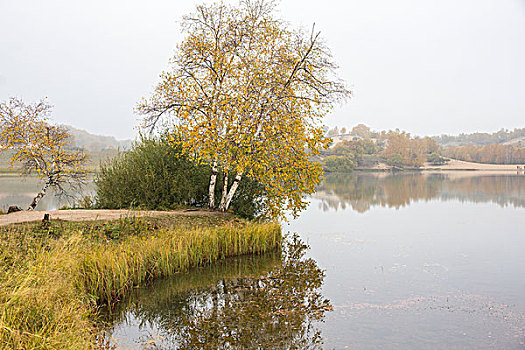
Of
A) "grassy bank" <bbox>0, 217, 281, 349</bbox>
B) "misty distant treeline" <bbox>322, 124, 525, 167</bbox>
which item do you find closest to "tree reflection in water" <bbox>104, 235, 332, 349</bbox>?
"grassy bank" <bbox>0, 217, 281, 349</bbox>

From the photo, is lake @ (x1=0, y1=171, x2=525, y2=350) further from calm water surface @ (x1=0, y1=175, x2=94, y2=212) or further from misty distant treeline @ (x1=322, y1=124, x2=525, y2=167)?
misty distant treeline @ (x1=322, y1=124, x2=525, y2=167)

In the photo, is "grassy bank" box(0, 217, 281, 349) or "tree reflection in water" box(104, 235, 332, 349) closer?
"grassy bank" box(0, 217, 281, 349)

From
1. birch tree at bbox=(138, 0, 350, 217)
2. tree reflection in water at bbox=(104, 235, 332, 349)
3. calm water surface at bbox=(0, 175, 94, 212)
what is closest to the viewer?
tree reflection in water at bbox=(104, 235, 332, 349)

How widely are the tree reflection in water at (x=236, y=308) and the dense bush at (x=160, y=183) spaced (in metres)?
6.09

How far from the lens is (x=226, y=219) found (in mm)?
15406

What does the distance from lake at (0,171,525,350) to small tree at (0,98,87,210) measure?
9.47m

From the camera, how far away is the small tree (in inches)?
664

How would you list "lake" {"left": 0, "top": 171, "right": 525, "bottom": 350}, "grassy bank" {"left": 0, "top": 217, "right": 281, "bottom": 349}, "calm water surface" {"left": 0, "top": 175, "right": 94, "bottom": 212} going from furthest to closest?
"calm water surface" {"left": 0, "top": 175, "right": 94, "bottom": 212}, "lake" {"left": 0, "top": 171, "right": 525, "bottom": 350}, "grassy bank" {"left": 0, "top": 217, "right": 281, "bottom": 349}

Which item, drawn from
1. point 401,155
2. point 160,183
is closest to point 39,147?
point 160,183

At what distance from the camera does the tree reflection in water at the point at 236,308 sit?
22.8 feet

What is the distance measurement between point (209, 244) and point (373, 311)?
5.33 meters

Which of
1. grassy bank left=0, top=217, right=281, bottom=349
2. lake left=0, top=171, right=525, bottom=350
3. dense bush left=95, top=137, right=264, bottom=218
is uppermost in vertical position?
dense bush left=95, top=137, right=264, bottom=218

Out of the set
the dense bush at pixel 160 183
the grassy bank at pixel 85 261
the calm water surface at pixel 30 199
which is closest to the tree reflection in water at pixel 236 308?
the grassy bank at pixel 85 261

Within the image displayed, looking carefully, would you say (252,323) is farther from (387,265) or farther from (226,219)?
(226,219)
